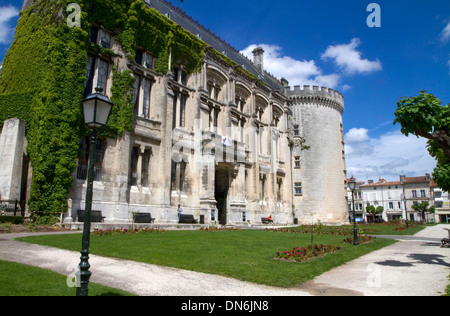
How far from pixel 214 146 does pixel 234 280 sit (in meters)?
Answer: 20.8

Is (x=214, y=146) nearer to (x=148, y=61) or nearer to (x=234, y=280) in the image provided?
(x=148, y=61)

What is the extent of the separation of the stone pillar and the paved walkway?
30.1 feet

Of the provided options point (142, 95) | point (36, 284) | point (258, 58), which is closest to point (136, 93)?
point (142, 95)

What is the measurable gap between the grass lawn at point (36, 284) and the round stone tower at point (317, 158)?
119ft

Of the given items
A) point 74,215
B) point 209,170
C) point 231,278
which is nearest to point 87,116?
point 231,278

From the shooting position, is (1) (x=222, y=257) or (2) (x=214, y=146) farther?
(2) (x=214, y=146)

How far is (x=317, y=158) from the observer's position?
41750 mm

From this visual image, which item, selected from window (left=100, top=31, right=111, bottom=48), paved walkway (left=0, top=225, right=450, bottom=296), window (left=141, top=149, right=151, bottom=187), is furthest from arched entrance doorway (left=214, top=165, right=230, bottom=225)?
paved walkway (left=0, top=225, right=450, bottom=296)

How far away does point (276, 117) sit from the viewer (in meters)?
41.4

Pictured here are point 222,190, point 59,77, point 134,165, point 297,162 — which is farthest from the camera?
point 297,162

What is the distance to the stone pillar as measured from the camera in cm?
1783

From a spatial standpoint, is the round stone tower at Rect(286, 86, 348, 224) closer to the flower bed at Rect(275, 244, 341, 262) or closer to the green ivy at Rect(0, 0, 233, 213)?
the green ivy at Rect(0, 0, 233, 213)
